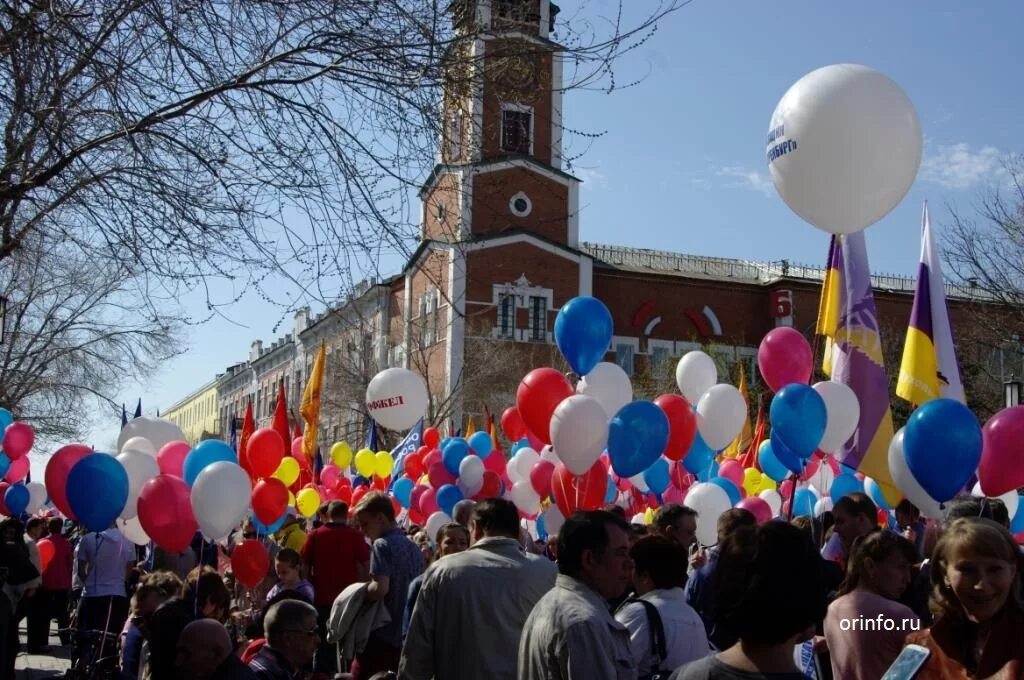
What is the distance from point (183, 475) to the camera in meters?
9.74

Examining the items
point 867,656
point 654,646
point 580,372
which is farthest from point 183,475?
point 867,656

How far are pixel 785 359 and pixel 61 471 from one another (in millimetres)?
6193

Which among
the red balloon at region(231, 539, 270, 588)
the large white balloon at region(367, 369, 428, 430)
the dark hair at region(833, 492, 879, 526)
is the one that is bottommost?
the red balloon at region(231, 539, 270, 588)

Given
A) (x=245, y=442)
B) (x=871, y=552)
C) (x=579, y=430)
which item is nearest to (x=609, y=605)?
(x=871, y=552)

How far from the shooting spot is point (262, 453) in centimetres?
1205

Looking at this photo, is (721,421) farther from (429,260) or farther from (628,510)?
(429,260)

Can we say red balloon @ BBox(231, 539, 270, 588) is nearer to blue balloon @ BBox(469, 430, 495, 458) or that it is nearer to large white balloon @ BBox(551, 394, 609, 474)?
large white balloon @ BBox(551, 394, 609, 474)

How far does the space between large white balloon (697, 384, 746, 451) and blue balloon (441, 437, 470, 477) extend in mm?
3765

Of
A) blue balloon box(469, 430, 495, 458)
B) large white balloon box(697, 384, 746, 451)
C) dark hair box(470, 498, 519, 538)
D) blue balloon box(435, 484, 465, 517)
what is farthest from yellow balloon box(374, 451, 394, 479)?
dark hair box(470, 498, 519, 538)

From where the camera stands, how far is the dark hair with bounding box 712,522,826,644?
264 centimetres

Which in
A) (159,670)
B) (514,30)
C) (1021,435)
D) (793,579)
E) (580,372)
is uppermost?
(514,30)

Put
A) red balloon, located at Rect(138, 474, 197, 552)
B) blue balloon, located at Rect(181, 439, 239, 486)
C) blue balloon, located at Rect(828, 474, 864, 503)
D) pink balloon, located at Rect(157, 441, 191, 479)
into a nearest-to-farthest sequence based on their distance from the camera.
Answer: red balloon, located at Rect(138, 474, 197, 552)
blue balloon, located at Rect(181, 439, 239, 486)
pink balloon, located at Rect(157, 441, 191, 479)
blue balloon, located at Rect(828, 474, 864, 503)

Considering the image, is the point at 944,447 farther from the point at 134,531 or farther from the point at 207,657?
the point at 134,531

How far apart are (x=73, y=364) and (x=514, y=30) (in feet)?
77.5
